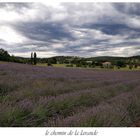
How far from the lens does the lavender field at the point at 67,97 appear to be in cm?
271

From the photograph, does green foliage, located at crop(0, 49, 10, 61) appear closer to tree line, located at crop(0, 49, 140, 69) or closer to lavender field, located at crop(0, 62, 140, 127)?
tree line, located at crop(0, 49, 140, 69)

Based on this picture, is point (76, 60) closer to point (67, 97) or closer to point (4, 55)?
point (67, 97)

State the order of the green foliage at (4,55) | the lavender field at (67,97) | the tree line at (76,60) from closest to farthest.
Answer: the lavender field at (67,97), the green foliage at (4,55), the tree line at (76,60)

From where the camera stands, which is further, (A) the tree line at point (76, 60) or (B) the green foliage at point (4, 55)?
(A) the tree line at point (76, 60)

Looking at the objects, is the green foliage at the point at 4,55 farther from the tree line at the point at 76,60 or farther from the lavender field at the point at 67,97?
the lavender field at the point at 67,97

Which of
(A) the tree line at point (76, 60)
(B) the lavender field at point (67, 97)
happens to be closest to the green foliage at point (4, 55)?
(A) the tree line at point (76, 60)

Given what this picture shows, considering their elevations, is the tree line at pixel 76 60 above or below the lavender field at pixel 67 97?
above

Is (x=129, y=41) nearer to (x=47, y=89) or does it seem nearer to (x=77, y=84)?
(x=77, y=84)

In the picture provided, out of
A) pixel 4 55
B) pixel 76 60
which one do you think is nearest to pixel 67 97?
pixel 76 60

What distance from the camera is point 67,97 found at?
11.3ft

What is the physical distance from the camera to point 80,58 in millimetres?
3633
